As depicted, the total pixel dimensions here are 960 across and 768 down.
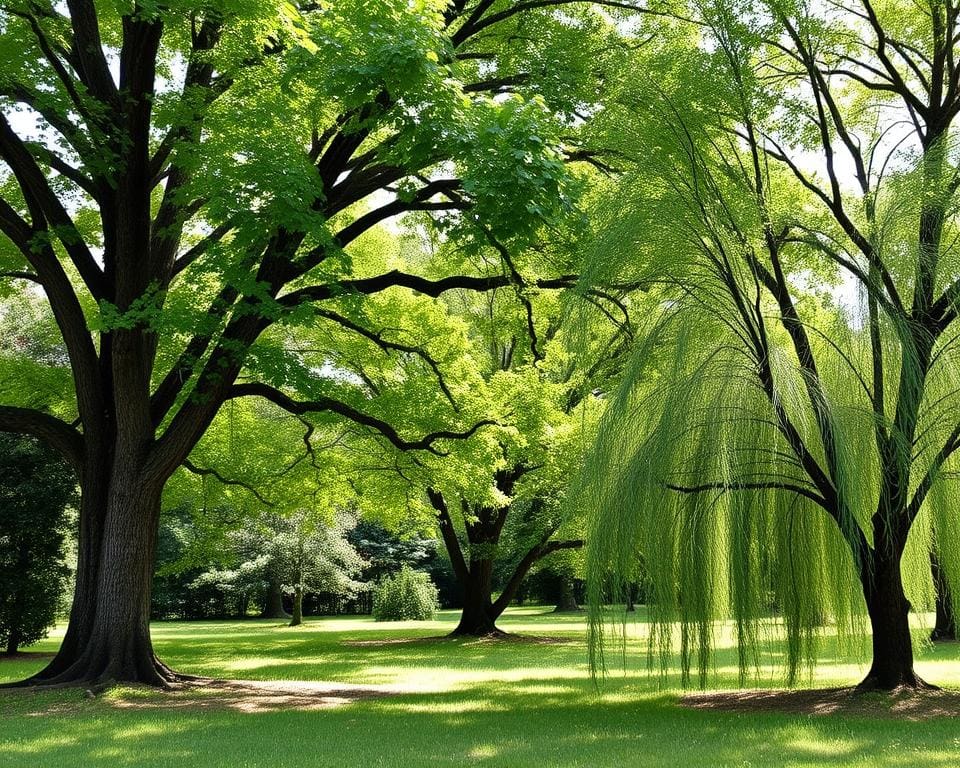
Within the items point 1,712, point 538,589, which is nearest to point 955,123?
point 1,712

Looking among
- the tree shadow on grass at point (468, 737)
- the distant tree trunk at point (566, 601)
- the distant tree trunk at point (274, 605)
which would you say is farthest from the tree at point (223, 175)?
the distant tree trunk at point (566, 601)

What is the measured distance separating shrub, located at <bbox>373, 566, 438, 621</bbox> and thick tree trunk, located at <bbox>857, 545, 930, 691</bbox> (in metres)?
26.0

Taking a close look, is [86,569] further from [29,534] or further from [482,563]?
[482,563]

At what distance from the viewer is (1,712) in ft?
31.9

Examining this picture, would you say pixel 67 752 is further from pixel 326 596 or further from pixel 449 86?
pixel 326 596

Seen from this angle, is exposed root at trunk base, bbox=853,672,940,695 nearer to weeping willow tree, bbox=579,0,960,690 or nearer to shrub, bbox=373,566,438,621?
weeping willow tree, bbox=579,0,960,690

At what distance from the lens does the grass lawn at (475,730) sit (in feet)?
23.2

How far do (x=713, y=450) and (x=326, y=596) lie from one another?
41.8m

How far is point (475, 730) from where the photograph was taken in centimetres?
866

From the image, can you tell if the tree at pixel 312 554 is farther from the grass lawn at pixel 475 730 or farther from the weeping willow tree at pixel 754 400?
the weeping willow tree at pixel 754 400

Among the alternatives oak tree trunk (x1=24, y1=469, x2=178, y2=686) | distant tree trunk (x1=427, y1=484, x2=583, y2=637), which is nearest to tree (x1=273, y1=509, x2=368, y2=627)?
distant tree trunk (x1=427, y1=484, x2=583, y2=637)

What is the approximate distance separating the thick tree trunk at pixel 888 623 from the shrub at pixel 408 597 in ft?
85.1

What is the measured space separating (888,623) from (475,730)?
497 cm

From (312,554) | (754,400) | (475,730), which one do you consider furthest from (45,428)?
(312,554)
